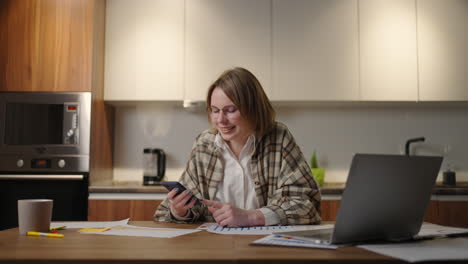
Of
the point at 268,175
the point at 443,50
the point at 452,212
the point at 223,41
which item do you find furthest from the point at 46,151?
the point at 443,50

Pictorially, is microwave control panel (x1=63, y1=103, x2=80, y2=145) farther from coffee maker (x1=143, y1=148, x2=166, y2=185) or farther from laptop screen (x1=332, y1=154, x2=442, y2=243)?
laptop screen (x1=332, y1=154, x2=442, y2=243)

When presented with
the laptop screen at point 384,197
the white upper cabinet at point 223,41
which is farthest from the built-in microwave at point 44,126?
the laptop screen at point 384,197

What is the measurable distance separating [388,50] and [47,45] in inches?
90.7

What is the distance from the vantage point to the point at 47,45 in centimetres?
273

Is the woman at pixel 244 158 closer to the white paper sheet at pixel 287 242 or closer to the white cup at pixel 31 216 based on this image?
the white cup at pixel 31 216

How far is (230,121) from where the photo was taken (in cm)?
170

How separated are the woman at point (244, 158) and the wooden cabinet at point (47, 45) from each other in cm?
131

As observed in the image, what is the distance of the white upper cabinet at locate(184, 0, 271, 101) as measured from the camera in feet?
9.55

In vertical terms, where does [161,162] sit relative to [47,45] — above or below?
below

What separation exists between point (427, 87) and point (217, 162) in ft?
6.10

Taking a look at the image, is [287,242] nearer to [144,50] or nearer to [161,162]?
[161,162]

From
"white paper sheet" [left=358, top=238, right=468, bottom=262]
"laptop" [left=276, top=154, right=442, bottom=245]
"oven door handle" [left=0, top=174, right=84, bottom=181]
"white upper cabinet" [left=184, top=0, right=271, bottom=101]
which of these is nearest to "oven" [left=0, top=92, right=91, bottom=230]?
"oven door handle" [left=0, top=174, right=84, bottom=181]

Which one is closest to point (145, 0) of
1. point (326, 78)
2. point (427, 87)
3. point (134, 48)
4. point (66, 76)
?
point (134, 48)

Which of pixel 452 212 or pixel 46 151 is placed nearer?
pixel 452 212
